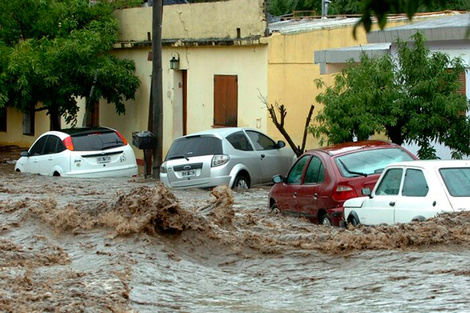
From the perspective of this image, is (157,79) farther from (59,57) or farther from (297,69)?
(59,57)

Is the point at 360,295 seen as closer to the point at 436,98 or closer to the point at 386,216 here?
the point at 386,216

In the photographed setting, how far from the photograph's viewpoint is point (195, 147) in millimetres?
20266

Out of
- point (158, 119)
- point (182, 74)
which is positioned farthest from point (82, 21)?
point (158, 119)

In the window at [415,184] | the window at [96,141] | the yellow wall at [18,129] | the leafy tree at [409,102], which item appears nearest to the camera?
the window at [415,184]

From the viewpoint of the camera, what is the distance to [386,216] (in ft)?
39.2

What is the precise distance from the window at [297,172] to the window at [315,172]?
27cm

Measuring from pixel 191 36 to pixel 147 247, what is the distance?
16.3 metres

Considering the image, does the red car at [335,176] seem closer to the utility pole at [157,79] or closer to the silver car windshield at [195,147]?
the silver car windshield at [195,147]

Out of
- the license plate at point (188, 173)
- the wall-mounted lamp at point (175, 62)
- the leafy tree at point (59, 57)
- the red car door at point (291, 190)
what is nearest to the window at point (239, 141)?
the license plate at point (188, 173)

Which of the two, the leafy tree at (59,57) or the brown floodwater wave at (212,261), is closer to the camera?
the brown floodwater wave at (212,261)

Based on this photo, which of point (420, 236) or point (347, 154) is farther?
point (347, 154)

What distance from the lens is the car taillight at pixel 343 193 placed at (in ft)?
44.4

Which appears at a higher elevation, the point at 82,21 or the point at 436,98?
the point at 82,21

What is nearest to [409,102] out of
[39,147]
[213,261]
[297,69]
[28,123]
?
[213,261]
